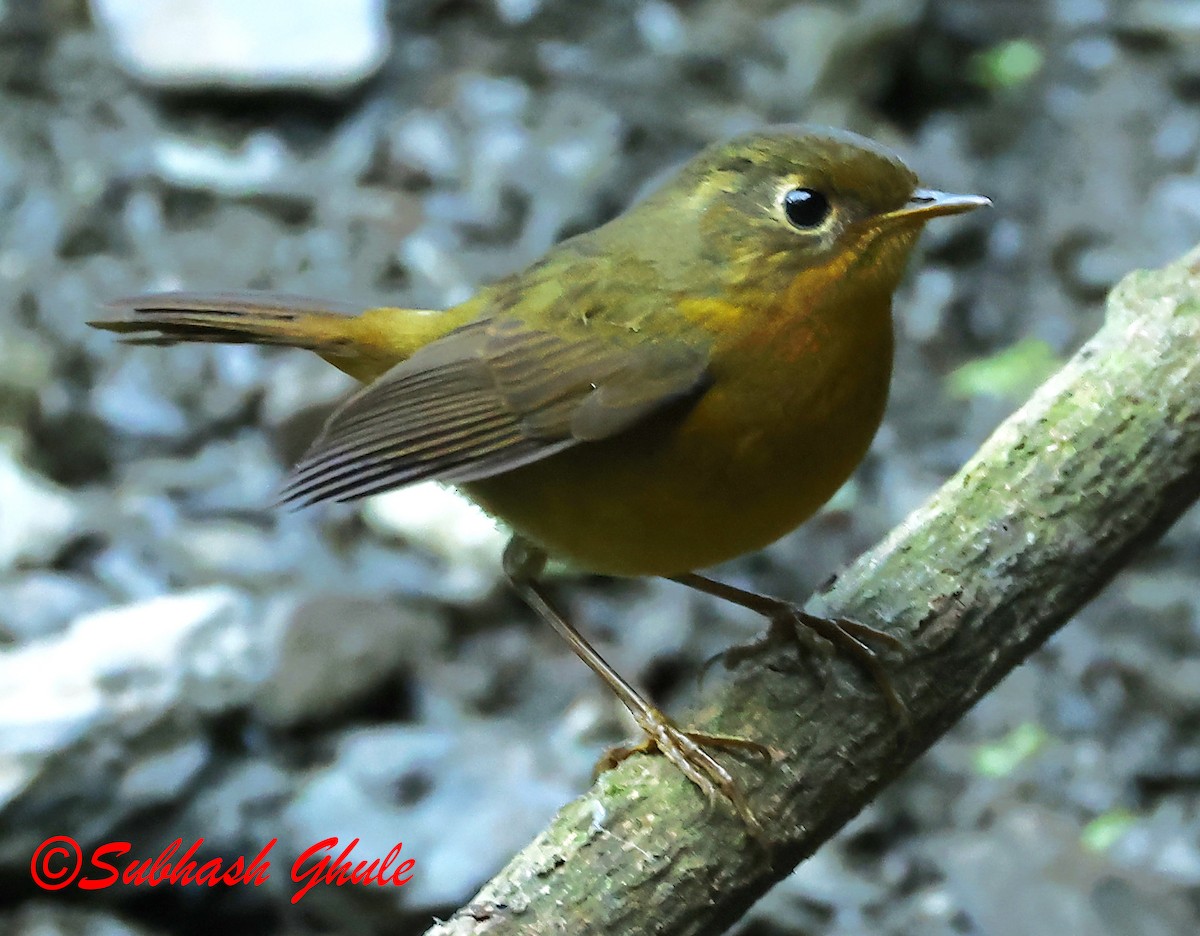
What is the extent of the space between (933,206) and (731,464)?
59 centimetres

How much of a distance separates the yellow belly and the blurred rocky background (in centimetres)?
8

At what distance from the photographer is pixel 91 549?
4898 millimetres

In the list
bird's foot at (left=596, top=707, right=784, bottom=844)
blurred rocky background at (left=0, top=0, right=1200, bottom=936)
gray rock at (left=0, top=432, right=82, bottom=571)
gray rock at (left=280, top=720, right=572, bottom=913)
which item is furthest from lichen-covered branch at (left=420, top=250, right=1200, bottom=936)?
gray rock at (left=0, top=432, right=82, bottom=571)

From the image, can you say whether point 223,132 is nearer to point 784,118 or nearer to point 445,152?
point 445,152

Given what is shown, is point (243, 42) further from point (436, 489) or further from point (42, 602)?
point (42, 602)

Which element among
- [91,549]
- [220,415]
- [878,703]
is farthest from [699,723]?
[220,415]

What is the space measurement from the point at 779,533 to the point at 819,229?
0.57 metres

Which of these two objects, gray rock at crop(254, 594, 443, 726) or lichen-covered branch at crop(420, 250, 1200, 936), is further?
gray rock at crop(254, 594, 443, 726)

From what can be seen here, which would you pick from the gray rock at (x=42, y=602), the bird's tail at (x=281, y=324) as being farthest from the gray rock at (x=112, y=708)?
the bird's tail at (x=281, y=324)

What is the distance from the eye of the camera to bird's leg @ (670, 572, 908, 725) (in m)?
2.51

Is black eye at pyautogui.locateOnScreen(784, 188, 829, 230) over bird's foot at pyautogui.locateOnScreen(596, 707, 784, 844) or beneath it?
over

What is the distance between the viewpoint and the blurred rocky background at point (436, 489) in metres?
3.84

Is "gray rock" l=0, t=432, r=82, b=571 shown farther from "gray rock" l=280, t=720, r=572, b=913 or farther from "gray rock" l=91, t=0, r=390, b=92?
"gray rock" l=91, t=0, r=390, b=92

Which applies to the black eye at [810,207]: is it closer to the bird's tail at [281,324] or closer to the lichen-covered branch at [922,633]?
the lichen-covered branch at [922,633]
